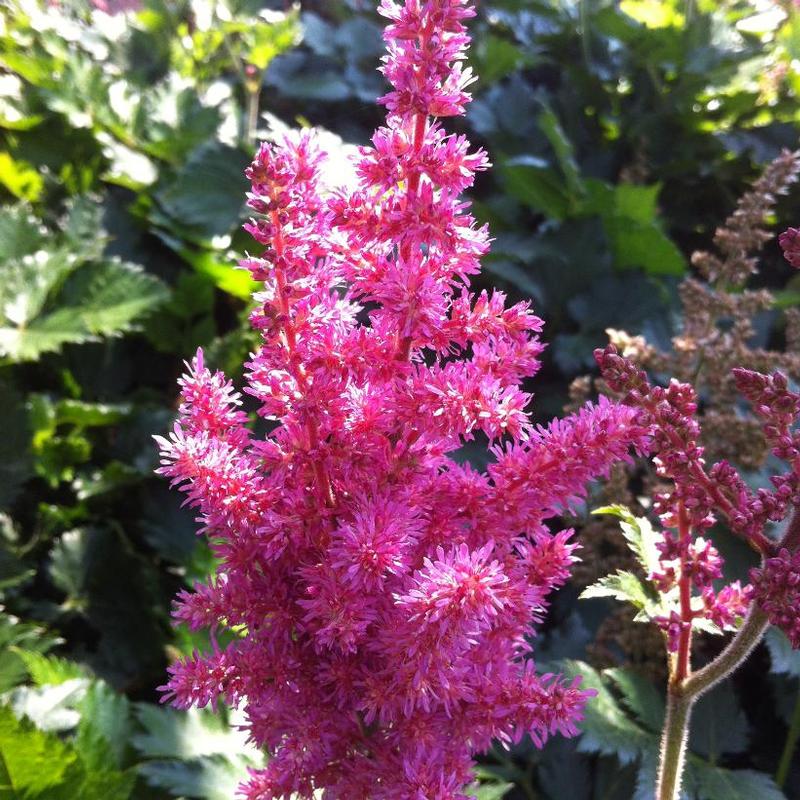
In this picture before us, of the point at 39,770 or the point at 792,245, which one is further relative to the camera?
the point at 39,770

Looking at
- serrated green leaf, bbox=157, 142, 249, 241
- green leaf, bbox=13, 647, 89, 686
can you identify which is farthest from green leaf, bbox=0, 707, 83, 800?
serrated green leaf, bbox=157, 142, 249, 241

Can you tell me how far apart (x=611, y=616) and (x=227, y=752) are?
1.71 feet

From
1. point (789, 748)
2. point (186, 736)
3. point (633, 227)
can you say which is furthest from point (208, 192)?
point (789, 748)

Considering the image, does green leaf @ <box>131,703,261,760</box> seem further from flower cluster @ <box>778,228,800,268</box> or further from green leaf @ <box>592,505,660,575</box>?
Answer: flower cluster @ <box>778,228,800,268</box>

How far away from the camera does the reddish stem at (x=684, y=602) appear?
0.65 metres

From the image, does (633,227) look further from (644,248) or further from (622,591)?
(622,591)

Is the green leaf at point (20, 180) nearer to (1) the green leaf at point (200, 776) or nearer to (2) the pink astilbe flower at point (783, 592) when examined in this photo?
(1) the green leaf at point (200, 776)

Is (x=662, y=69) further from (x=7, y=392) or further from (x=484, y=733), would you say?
(x=484, y=733)

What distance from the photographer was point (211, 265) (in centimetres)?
164

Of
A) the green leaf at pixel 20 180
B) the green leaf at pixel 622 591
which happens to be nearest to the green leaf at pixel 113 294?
the green leaf at pixel 20 180

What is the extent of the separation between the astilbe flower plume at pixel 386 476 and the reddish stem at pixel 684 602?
85 mm

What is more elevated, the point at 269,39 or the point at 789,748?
the point at 269,39

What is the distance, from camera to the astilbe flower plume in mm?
570

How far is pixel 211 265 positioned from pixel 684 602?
117 centimetres
